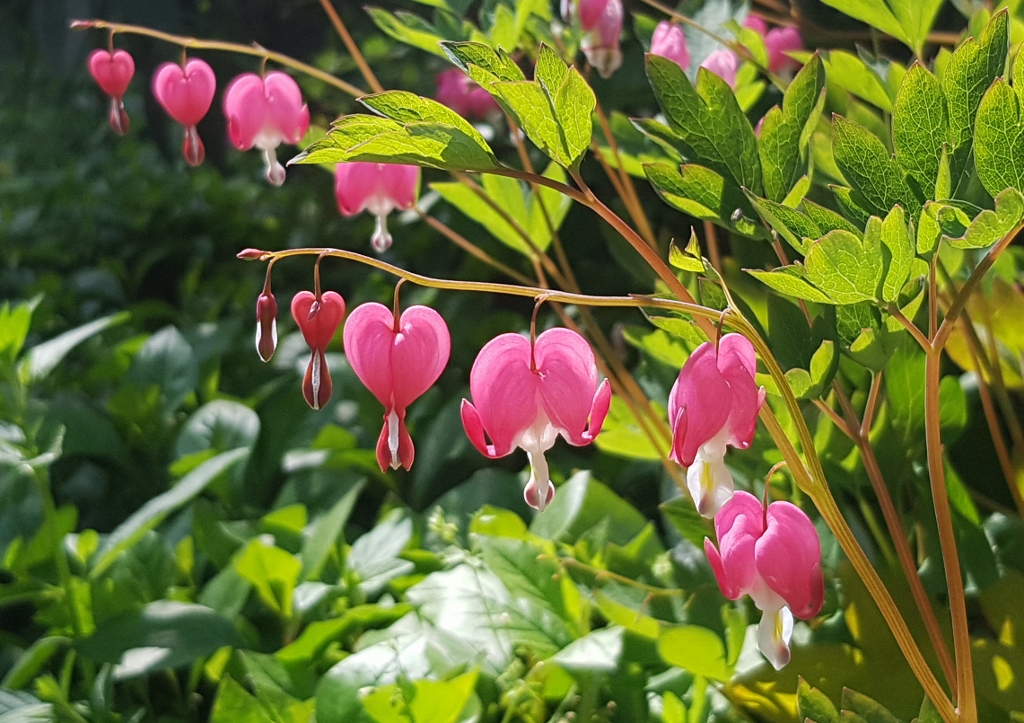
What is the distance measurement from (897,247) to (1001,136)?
7 cm

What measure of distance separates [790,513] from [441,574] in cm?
48

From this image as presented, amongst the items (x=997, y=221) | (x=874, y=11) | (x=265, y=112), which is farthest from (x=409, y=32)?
(x=997, y=221)

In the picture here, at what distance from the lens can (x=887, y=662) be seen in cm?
71

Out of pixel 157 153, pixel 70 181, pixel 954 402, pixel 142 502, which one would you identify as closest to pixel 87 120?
pixel 157 153

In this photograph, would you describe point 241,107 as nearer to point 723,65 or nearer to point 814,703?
point 723,65

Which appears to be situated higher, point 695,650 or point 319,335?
point 319,335

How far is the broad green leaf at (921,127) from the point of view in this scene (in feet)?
1.52

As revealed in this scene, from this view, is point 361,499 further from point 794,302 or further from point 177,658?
point 794,302

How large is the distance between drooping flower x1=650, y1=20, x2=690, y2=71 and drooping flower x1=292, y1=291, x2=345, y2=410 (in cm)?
51

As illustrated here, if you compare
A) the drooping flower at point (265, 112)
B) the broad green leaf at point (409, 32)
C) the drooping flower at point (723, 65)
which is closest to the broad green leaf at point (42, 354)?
the drooping flower at point (265, 112)

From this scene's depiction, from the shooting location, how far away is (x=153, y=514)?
0.94 meters

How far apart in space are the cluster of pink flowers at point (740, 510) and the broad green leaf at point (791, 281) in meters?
0.04

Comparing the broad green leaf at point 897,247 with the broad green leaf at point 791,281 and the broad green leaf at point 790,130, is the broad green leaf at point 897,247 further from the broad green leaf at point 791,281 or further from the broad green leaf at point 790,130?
the broad green leaf at point 790,130

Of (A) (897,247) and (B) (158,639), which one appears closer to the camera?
(A) (897,247)
